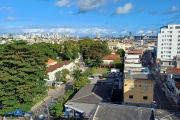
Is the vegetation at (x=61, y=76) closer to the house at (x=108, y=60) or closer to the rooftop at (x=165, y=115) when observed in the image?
the house at (x=108, y=60)

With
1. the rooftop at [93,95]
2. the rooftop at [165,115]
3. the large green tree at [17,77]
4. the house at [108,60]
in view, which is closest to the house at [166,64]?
the house at [108,60]

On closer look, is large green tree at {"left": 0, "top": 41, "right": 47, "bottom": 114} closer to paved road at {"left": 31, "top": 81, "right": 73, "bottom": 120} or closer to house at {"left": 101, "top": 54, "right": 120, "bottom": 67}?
paved road at {"left": 31, "top": 81, "right": 73, "bottom": 120}

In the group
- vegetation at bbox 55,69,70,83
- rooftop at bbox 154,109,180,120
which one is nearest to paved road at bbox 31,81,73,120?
vegetation at bbox 55,69,70,83

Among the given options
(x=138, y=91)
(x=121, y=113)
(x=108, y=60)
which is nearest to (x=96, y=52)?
(x=108, y=60)

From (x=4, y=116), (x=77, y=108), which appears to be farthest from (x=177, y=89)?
(x=4, y=116)

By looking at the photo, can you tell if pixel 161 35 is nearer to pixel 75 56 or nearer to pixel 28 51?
pixel 75 56

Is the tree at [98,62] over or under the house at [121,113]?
under
